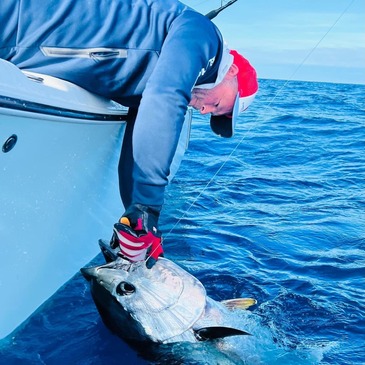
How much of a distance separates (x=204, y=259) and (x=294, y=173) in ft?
10.4

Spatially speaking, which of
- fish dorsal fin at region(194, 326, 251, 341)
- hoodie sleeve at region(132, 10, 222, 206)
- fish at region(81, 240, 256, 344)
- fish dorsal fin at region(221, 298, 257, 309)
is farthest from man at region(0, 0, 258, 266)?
fish dorsal fin at region(221, 298, 257, 309)

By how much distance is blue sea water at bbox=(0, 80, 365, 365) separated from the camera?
2883mm

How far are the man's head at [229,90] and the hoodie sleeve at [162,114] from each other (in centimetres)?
39

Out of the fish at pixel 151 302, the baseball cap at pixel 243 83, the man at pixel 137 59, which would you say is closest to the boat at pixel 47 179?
the man at pixel 137 59

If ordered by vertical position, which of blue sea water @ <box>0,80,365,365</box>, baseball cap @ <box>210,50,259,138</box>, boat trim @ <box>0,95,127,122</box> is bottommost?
blue sea water @ <box>0,80,365,365</box>

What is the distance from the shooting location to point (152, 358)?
8.94ft

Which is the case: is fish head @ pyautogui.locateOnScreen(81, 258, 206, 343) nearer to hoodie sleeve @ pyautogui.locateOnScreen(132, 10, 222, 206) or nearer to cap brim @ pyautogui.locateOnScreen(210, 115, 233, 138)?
hoodie sleeve @ pyautogui.locateOnScreen(132, 10, 222, 206)

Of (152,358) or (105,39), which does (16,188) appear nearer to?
(105,39)

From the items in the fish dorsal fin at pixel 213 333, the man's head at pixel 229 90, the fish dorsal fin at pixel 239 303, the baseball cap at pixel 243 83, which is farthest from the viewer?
the fish dorsal fin at pixel 239 303

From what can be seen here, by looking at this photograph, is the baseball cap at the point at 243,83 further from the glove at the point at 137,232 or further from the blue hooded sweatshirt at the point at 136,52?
the glove at the point at 137,232

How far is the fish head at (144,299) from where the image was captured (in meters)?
2.56

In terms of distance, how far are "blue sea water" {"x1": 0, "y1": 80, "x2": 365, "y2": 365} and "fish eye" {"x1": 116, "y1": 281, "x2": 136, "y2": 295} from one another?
365 mm

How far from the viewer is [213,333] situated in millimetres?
2719

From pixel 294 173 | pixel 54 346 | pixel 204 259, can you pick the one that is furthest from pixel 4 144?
pixel 294 173
